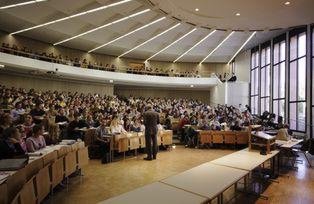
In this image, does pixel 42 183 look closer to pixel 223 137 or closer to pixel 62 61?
pixel 223 137

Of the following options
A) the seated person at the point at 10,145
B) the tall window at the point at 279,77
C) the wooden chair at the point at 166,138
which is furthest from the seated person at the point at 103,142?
the tall window at the point at 279,77

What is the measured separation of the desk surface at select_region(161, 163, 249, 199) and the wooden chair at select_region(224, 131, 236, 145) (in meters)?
6.71

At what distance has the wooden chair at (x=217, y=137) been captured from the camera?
10391mm

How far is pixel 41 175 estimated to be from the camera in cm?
348

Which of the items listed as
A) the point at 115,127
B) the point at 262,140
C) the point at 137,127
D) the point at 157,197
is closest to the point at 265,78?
the point at 137,127

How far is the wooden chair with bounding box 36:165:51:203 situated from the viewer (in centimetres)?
331

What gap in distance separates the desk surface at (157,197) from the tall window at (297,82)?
13000 mm

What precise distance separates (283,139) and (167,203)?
549cm

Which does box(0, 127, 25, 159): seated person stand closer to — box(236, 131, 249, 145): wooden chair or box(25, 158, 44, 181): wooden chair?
box(25, 158, 44, 181): wooden chair

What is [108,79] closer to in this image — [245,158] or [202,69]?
[202,69]

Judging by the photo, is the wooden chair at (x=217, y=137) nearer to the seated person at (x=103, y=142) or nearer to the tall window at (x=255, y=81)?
the seated person at (x=103, y=142)

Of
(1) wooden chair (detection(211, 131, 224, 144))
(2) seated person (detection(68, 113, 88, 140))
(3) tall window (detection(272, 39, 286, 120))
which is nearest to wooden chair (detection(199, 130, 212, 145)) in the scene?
(1) wooden chair (detection(211, 131, 224, 144))

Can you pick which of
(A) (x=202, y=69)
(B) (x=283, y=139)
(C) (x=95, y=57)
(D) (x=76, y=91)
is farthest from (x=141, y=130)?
(A) (x=202, y=69)

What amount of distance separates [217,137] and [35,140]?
7.21 metres
